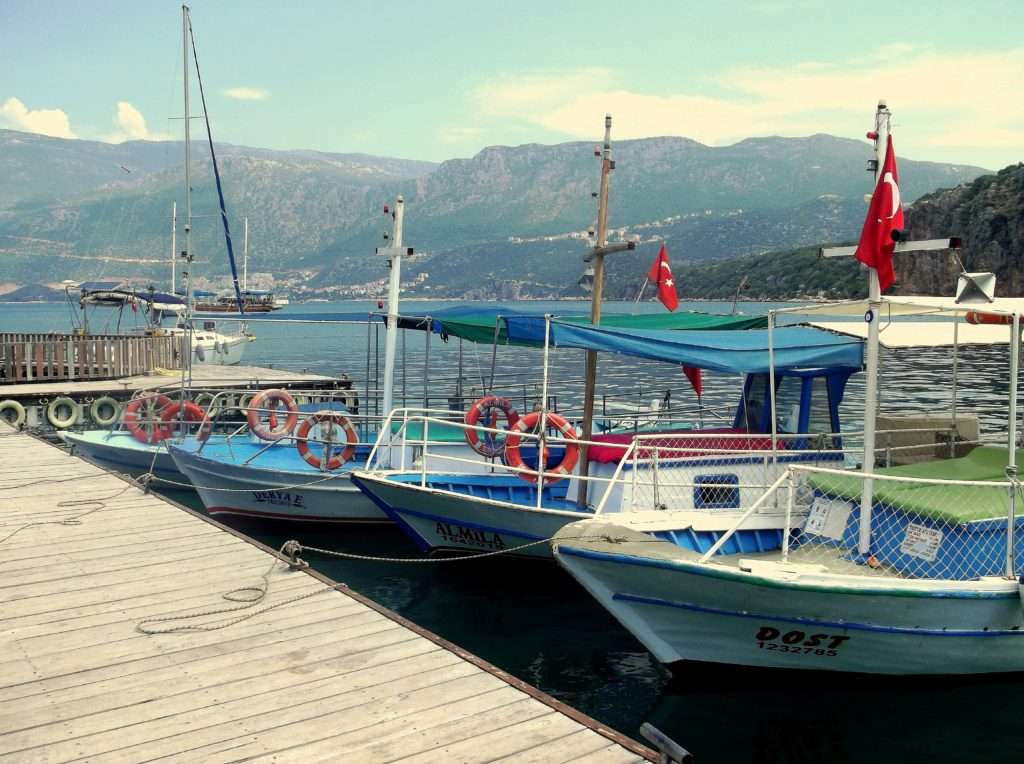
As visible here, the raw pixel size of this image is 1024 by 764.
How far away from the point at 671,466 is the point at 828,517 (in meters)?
2.24

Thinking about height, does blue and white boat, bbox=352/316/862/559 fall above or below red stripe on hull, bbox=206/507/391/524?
above

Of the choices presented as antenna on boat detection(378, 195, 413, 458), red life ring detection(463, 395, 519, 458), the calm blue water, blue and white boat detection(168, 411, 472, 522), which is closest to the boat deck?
blue and white boat detection(168, 411, 472, 522)

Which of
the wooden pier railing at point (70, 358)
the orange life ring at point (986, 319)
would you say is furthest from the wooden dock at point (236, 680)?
the wooden pier railing at point (70, 358)

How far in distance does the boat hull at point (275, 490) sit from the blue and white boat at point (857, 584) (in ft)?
22.3

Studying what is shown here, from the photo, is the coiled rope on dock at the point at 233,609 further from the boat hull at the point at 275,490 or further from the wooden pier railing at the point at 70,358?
the wooden pier railing at the point at 70,358

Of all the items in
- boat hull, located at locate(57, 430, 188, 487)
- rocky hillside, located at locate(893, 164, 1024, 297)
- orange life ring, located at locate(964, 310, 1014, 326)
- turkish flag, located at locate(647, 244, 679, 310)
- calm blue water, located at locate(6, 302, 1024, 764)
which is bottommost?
calm blue water, located at locate(6, 302, 1024, 764)

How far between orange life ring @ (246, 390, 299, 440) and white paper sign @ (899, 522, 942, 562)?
35.1 ft

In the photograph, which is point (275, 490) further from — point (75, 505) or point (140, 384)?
point (140, 384)

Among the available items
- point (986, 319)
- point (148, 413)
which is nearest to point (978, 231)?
point (986, 319)

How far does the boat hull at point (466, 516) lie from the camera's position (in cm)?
1230

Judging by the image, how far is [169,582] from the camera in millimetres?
9086

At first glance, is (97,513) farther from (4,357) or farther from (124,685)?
(4,357)

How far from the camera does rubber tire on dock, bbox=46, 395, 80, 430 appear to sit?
25.3 metres

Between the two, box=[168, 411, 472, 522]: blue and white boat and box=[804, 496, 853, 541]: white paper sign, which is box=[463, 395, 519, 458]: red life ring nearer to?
box=[168, 411, 472, 522]: blue and white boat
